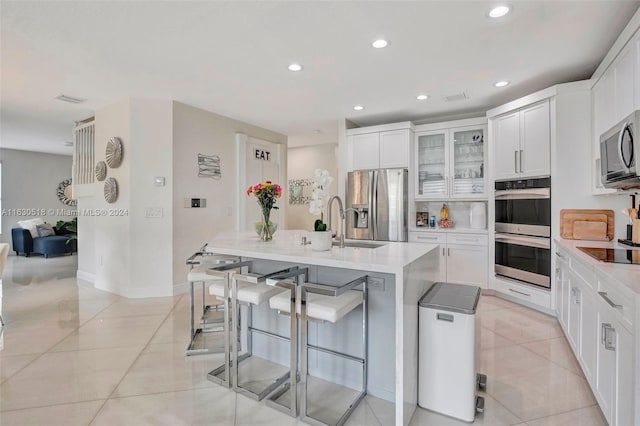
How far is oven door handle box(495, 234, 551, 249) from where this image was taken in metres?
3.48

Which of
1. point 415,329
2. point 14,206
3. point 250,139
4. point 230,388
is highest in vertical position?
point 250,139

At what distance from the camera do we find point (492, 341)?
2.88 meters

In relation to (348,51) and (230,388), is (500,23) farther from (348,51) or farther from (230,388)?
(230,388)

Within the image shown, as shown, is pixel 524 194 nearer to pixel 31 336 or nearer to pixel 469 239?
pixel 469 239

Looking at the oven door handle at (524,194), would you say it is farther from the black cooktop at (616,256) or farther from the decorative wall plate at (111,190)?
the decorative wall plate at (111,190)

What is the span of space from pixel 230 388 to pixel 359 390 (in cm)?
86

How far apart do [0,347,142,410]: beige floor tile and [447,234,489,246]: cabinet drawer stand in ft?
12.8

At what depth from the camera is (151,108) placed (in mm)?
4227

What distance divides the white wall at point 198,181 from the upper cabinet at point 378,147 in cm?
188

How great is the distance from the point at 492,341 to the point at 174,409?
2588 mm

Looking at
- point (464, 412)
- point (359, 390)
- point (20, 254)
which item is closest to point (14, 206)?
point (20, 254)

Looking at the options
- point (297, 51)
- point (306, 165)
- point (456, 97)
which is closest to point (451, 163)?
point (456, 97)

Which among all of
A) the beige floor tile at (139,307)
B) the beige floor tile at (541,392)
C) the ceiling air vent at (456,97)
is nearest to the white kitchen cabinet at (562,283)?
the beige floor tile at (541,392)

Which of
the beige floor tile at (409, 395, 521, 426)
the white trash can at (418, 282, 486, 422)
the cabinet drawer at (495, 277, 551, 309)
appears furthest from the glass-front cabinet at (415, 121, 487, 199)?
the beige floor tile at (409, 395, 521, 426)
